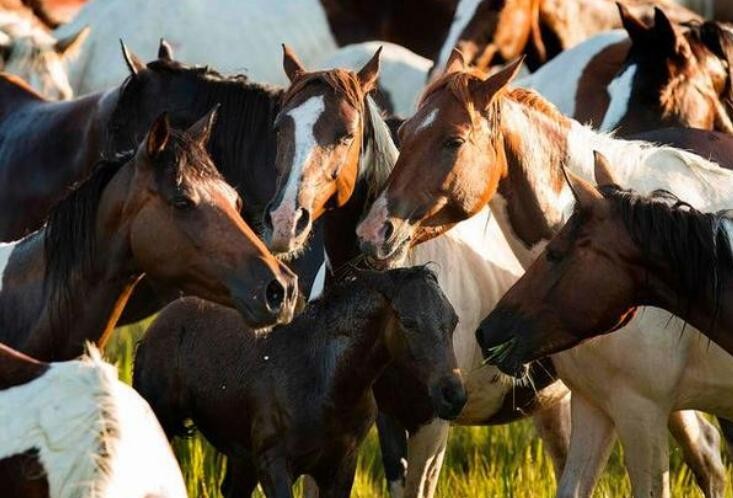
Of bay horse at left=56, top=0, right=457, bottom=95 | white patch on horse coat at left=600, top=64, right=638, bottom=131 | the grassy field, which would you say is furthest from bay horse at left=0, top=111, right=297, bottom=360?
bay horse at left=56, top=0, right=457, bottom=95

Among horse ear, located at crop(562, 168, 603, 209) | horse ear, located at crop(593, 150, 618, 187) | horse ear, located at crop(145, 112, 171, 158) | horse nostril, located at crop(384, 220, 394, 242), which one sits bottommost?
horse nostril, located at crop(384, 220, 394, 242)

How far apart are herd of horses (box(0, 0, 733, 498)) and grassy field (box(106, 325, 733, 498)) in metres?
0.29

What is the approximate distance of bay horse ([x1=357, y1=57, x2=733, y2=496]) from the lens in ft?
23.9

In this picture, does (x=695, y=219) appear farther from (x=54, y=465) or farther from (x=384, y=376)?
(x=54, y=465)

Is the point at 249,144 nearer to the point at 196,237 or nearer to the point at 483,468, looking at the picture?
the point at 483,468

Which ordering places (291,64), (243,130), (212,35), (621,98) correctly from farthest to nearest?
(212,35), (621,98), (243,130), (291,64)

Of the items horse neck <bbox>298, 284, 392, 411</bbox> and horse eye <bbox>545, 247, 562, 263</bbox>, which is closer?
horse eye <bbox>545, 247, 562, 263</bbox>

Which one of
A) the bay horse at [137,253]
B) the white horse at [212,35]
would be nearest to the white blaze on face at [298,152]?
the bay horse at [137,253]

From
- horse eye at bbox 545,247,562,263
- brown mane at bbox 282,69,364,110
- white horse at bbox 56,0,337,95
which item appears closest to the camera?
horse eye at bbox 545,247,562,263

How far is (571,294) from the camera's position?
6.52 m

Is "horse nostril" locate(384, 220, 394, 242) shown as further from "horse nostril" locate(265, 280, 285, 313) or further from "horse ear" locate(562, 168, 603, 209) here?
"horse ear" locate(562, 168, 603, 209)

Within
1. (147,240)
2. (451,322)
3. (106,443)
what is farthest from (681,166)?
(106,443)

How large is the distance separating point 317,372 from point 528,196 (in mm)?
1010

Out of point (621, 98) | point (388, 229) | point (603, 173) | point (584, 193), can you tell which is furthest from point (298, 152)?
point (621, 98)
